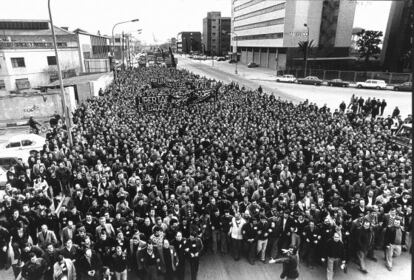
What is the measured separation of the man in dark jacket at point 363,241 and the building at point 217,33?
422 feet

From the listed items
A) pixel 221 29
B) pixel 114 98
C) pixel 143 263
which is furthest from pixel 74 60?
pixel 221 29

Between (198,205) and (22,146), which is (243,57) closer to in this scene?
(22,146)

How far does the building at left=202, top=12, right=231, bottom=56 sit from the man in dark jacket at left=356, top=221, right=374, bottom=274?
128580 mm

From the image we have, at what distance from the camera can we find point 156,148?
1353cm

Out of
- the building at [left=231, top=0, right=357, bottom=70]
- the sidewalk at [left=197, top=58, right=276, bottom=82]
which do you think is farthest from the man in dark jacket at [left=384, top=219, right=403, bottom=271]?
the sidewalk at [left=197, top=58, right=276, bottom=82]

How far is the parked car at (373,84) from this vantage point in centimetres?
3907

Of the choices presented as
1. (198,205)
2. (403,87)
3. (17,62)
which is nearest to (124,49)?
(17,62)

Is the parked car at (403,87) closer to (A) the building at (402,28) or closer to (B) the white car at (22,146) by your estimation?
(A) the building at (402,28)

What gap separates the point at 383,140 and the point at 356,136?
4.49 feet

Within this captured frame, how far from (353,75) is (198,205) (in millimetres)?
42305

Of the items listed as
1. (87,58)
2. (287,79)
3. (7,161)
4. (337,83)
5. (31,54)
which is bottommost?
(287,79)

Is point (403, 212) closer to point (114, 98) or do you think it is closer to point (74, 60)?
point (114, 98)

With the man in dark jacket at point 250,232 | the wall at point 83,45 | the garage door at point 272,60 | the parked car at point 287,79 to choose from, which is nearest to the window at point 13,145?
the man in dark jacket at point 250,232

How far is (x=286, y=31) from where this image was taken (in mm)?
47719
